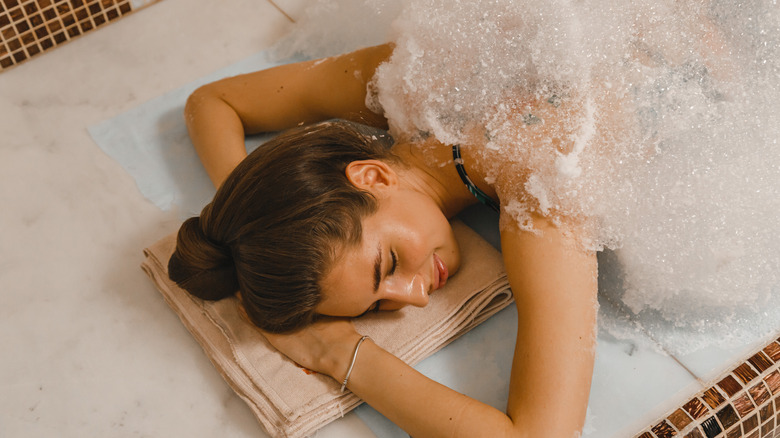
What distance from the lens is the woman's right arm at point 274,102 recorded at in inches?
53.7

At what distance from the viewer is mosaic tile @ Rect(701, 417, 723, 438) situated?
1.04m

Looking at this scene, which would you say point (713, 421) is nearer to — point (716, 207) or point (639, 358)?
point (639, 358)

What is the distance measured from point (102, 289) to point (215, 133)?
0.34m

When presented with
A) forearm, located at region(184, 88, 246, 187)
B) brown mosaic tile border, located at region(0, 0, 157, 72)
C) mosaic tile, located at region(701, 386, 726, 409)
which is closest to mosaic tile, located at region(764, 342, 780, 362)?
mosaic tile, located at region(701, 386, 726, 409)

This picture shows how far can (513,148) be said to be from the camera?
1.14 meters

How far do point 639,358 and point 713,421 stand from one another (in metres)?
0.16

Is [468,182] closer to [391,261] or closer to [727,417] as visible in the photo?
[391,261]

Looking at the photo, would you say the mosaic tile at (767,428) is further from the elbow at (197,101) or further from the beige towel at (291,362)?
the elbow at (197,101)

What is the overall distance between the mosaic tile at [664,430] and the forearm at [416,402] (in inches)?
8.2

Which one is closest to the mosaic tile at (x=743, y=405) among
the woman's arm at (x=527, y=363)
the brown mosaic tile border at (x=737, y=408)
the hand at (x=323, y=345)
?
the brown mosaic tile border at (x=737, y=408)

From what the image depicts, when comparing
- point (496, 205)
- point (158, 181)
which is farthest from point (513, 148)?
point (158, 181)

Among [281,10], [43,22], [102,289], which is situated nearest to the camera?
[102,289]

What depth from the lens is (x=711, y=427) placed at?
104 centimetres

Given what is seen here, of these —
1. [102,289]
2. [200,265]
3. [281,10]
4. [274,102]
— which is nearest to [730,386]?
[200,265]
